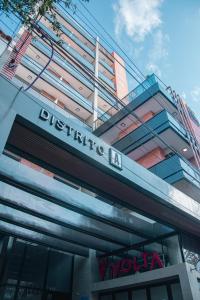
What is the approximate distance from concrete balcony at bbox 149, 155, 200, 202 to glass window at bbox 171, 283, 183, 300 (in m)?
6.04

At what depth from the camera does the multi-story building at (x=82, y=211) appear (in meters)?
6.14

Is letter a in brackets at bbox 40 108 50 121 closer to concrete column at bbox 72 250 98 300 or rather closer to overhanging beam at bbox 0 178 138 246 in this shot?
overhanging beam at bbox 0 178 138 246

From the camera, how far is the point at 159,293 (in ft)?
33.7

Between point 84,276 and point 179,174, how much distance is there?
7.43m

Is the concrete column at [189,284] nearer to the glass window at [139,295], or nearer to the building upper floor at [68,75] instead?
the glass window at [139,295]

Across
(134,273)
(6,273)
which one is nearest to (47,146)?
(6,273)

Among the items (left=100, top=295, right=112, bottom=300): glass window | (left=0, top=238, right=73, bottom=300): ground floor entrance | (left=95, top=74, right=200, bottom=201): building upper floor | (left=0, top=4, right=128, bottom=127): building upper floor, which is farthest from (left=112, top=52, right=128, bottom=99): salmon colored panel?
(left=100, top=295, right=112, bottom=300): glass window

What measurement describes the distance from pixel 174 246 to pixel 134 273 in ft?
7.12

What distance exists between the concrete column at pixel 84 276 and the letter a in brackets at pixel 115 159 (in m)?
7.42

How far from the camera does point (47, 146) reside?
6.10 metres

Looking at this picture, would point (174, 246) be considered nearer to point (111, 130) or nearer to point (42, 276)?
point (42, 276)

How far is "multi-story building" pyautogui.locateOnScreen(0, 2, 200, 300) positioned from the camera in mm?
6137

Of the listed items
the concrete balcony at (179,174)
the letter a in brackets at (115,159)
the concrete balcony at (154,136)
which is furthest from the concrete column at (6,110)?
the concrete balcony at (154,136)

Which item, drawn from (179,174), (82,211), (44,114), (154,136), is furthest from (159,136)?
(44,114)
